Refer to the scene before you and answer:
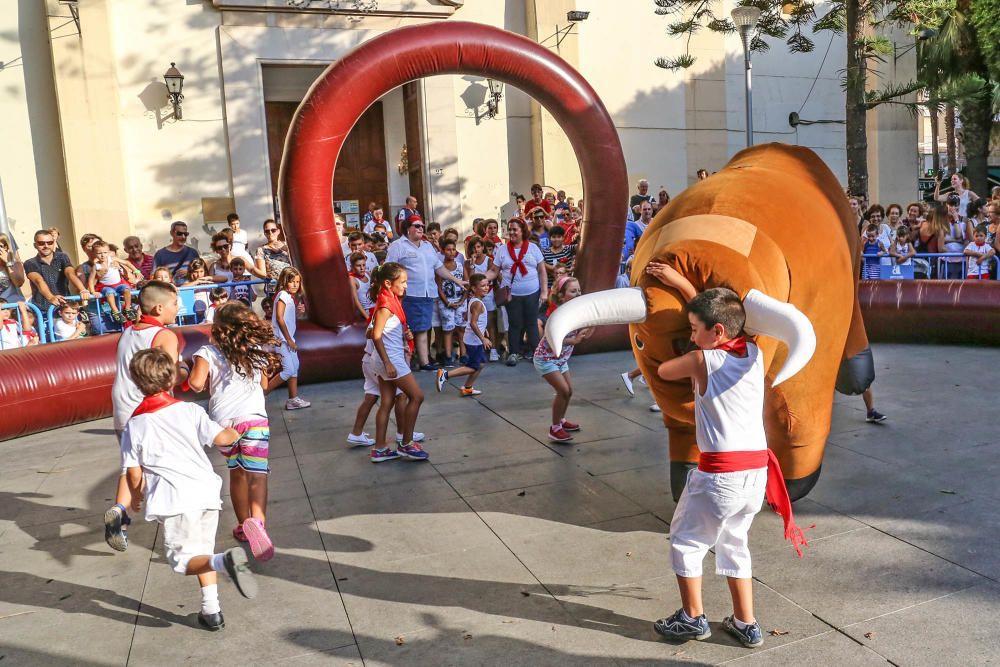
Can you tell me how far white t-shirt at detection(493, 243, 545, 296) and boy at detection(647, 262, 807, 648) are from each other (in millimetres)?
6950

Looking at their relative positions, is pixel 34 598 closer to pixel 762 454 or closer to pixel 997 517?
pixel 762 454

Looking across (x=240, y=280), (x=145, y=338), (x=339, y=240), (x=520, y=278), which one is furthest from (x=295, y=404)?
(x=145, y=338)

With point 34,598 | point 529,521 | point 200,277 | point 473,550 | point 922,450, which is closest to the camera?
point 34,598

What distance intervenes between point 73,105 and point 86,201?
1479 mm

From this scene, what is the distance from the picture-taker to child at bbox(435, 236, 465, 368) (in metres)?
10.4

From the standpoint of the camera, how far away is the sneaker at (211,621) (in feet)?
12.9

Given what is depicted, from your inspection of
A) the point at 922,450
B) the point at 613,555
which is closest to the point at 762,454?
the point at 613,555

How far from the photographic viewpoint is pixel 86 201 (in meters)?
13.2

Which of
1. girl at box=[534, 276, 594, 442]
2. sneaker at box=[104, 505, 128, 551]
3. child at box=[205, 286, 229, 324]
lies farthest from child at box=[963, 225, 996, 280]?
sneaker at box=[104, 505, 128, 551]

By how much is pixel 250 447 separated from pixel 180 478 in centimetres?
84

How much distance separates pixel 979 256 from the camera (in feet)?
35.2

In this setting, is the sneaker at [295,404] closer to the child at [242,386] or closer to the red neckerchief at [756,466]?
the child at [242,386]

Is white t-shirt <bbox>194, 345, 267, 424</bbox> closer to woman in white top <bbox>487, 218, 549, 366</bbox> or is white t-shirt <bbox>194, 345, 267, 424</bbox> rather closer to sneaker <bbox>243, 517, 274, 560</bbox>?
sneaker <bbox>243, 517, 274, 560</bbox>

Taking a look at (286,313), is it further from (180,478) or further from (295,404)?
(180,478)
